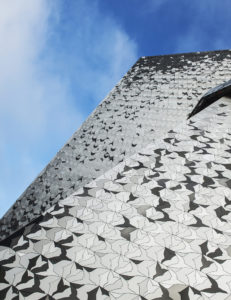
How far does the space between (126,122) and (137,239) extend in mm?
4891

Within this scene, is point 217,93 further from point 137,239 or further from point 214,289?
point 214,289

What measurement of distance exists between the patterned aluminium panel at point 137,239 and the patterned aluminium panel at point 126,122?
2.79 m

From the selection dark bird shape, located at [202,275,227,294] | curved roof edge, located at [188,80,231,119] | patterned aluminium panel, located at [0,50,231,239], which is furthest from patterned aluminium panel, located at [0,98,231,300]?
patterned aluminium panel, located at [0,50,231,239]

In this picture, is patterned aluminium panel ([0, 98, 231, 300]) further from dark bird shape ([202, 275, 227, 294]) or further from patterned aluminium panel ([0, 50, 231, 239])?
patterned aluminium panel ([0, 50, 231, 239])

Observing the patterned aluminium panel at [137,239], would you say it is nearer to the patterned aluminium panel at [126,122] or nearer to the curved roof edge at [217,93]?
the curved roof edge at [217,93]

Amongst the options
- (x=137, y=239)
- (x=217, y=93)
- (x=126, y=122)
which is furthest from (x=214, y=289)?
(x=126, y=122)

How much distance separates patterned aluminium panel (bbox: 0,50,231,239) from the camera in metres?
5.88

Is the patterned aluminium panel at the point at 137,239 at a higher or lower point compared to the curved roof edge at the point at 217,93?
lower

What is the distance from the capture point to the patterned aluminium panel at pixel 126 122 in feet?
19.3

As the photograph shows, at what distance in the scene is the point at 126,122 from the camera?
7.03 metres

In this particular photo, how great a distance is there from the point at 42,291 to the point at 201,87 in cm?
676

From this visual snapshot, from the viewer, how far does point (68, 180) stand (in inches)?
233

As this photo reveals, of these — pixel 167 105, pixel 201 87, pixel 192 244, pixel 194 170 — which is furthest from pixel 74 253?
pixel 201 87

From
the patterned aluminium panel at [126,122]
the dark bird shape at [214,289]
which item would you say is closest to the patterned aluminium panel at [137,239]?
the dark bird shape at [214,289]
